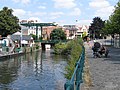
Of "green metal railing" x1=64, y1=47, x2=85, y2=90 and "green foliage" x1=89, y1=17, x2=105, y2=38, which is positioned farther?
"green foliage" x1=89, y1=17, x2=105, y2=38

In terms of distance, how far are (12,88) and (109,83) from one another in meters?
12.8

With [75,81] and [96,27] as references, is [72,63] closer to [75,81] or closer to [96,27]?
[75,81]

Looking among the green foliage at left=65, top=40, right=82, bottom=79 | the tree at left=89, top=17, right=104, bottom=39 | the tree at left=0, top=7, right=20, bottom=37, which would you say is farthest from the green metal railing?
the tree at left=89, top=17, right=104, bottom=39

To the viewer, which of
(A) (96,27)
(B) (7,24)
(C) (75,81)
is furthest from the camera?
(A) (96,27)

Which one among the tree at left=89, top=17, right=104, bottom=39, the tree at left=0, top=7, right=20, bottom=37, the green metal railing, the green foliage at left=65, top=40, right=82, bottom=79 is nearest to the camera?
the green metal railing

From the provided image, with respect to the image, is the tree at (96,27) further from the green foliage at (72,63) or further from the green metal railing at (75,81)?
the green metal railing at (75,81)

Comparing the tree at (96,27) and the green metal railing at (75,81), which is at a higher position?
the tree at (96,27)

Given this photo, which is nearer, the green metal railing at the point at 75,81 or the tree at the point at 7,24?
the green metal railing at the point at 75,81

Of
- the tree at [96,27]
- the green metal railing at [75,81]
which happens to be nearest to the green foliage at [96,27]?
the tree at [96,27]

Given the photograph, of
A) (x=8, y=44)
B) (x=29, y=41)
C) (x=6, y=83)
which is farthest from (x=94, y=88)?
(x=29, y=41)

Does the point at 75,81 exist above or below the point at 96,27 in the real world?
below

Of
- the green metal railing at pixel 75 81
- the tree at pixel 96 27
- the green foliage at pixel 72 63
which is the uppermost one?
the tree at pixel 96 27

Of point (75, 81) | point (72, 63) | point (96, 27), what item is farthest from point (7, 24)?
point (75, 81)

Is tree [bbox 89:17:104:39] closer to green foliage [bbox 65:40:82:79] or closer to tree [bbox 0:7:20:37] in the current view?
tree [bbox 0:7:20:37]
